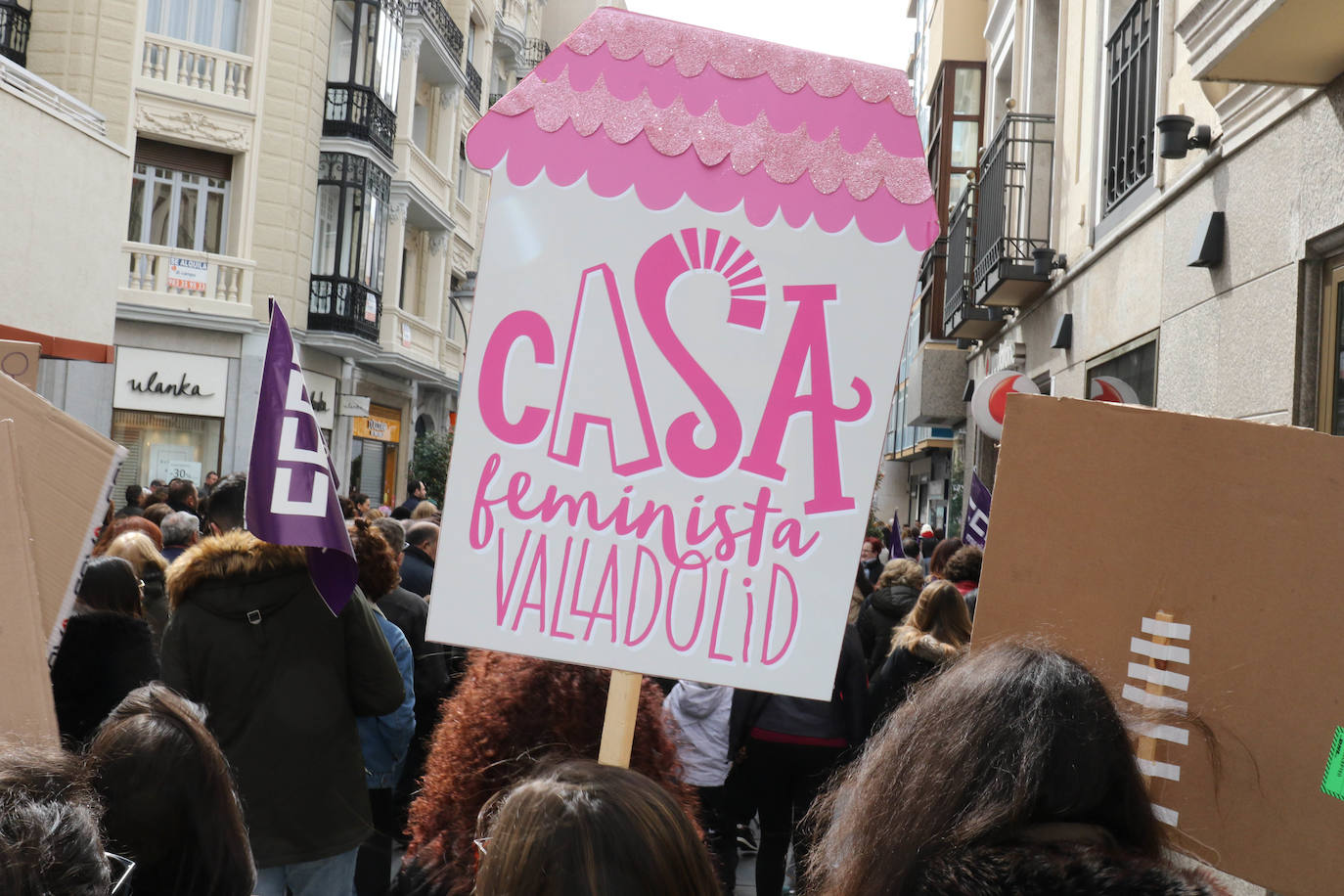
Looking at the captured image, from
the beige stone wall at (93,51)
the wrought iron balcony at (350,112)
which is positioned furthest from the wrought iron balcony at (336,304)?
the beige stone wall at (93,51)

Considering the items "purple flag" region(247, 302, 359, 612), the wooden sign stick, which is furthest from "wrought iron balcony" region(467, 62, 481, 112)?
the wooden sign stick

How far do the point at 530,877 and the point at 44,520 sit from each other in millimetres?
1661

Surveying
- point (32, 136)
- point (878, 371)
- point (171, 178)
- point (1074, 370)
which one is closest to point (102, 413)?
point (171, 178)

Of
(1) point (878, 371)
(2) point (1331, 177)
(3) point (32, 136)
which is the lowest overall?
(1) point (878, 371)

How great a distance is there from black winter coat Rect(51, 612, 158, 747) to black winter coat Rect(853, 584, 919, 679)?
4.01 metres

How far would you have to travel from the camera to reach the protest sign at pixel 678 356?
7.97 ft

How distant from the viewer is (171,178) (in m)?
21.0

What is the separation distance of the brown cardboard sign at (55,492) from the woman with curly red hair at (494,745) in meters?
0.90

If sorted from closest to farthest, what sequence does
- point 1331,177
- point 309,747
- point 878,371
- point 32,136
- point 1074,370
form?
point 878,371 < point 309,747 < point 1331,177 < point 1074,370 < point 32,136

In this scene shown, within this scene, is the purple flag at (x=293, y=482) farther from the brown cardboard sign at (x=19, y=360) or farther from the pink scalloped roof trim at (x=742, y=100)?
the pink scalloped roof trim at (x=742, y=100)

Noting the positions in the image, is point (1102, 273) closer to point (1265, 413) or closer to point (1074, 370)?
point (1074, 370)

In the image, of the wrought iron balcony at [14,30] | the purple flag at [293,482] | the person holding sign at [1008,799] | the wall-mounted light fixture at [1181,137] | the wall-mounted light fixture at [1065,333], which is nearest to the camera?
the person holding sign at [1008,799]

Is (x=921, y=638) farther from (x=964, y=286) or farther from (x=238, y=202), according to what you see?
(x=238, y=202)

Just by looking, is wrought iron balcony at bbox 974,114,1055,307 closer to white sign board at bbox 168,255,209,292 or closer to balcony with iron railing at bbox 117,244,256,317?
balcony with iron railing at bbox 117,244,256,317
